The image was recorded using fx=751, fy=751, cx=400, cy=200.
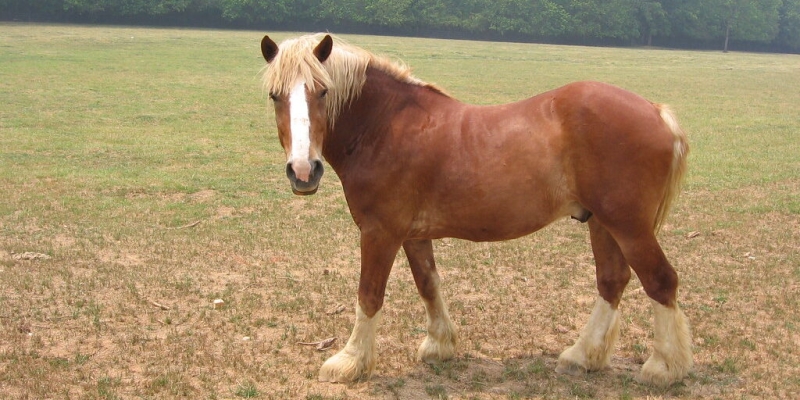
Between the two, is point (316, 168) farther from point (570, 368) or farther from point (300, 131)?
point (570, 368)

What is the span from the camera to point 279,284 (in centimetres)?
682

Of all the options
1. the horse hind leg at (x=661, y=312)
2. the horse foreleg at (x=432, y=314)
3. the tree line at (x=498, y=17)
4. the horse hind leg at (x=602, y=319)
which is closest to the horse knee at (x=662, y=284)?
the horse hind leg at (x=661, y=312)

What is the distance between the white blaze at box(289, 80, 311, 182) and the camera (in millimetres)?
4168

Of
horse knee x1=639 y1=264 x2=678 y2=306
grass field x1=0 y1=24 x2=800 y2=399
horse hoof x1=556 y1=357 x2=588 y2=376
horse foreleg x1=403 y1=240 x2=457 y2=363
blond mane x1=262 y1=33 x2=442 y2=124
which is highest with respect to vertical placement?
blond mane x1=262 y1=33 x2=442 y2=124

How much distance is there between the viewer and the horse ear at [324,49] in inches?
176

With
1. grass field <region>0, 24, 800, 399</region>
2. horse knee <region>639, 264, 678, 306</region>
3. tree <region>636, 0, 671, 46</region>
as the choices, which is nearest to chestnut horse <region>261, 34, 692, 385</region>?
horse knee <region>639, 264, 678, 306</region>

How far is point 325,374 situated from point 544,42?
72136 millimetres

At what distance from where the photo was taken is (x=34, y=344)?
529 centimetres

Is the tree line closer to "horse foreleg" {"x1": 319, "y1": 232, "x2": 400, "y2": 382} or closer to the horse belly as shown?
"horse foreleg" {"x1": 319, "y1": 232, "x2": 400, "y2": 382}

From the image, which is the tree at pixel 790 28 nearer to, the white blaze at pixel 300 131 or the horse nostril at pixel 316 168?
the white blaze at pixel 300 131

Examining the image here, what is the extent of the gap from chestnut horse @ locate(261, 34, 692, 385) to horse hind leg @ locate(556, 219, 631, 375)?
16 cm

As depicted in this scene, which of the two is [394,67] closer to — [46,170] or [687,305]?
[687,305]

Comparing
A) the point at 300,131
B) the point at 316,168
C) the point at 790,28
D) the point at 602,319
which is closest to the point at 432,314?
the point at 602,319

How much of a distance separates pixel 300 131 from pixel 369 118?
725 mm
